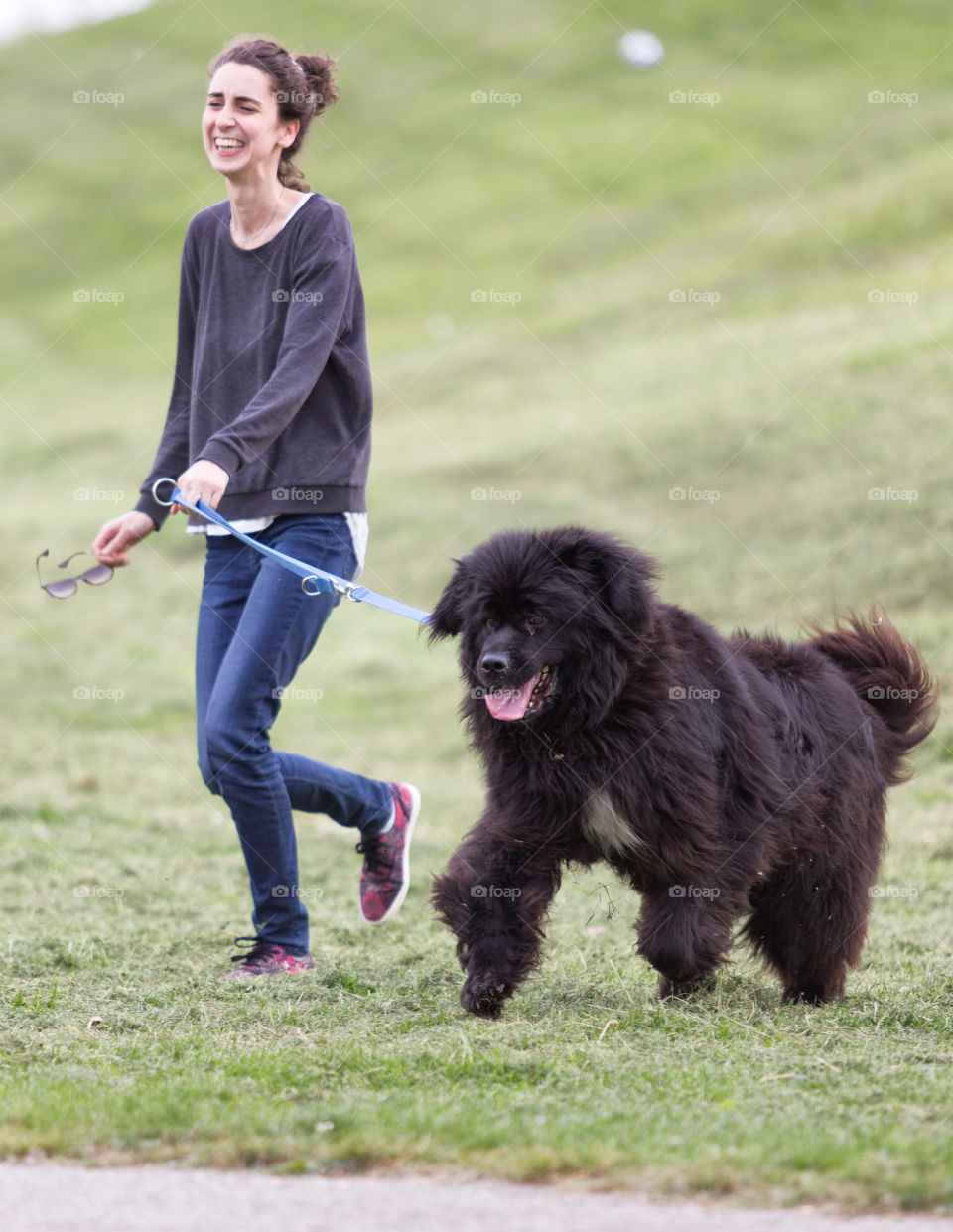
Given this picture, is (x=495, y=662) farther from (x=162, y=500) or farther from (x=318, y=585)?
(x=162, y=500)

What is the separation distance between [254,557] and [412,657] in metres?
10.2

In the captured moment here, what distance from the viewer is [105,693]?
13758 mm

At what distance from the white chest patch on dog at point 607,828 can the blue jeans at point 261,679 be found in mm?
1176

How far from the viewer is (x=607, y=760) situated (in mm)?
4461

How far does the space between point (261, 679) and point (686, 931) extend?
63.3 inches

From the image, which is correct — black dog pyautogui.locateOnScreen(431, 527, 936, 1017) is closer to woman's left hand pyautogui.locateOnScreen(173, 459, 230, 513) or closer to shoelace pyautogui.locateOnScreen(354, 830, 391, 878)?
woman's left hand pyautogui.locateOnScreen(173, 459, 230, 513)

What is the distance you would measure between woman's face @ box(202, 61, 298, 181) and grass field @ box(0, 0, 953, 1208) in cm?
280

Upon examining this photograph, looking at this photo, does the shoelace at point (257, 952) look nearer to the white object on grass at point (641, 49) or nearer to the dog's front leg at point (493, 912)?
the dog's front leg at point (493, 912)

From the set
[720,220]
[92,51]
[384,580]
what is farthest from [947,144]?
[92,51]

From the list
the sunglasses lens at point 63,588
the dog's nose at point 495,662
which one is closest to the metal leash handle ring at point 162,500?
the sunglasses lens at point 63,588

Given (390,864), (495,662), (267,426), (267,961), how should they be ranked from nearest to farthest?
(495,662) < (267,426) < (267,961) < (390,864)

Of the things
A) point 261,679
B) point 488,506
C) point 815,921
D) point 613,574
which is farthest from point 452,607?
point 488,506

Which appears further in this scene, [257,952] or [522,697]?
[257,952]

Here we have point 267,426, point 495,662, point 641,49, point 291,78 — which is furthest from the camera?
point 641,49
